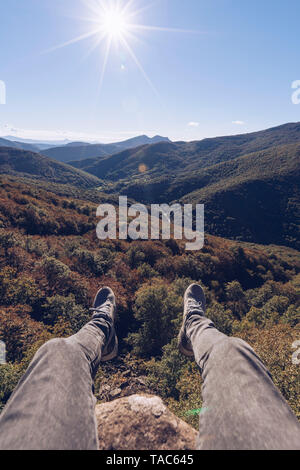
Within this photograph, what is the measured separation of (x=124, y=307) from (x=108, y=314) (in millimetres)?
4455

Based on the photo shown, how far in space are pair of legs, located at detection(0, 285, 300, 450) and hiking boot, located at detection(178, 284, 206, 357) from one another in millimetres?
1965

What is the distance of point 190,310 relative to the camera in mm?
4902

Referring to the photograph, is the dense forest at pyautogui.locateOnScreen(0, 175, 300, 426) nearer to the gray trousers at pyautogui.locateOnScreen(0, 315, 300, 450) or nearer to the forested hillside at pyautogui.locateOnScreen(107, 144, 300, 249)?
the gray trousers at pyautogui.locateOnScreen(0, 315, 300, 450)

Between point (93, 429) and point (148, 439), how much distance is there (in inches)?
44.0

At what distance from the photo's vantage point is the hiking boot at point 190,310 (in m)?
4.46

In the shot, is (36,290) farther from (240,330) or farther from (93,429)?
(240,330)

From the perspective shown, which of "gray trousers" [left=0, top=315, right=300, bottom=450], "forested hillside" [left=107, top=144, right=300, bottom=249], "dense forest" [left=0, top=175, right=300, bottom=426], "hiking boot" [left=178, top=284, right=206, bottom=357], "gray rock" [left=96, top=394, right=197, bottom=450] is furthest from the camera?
"forested hillside" [left=107, top=144, right=300, bottom=249]

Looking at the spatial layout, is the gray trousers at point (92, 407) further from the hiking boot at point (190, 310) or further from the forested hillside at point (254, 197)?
the forested hillside at point (254, 197)

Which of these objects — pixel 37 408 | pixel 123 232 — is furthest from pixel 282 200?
pixel 37 408

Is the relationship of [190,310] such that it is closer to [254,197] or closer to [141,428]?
[141,428]

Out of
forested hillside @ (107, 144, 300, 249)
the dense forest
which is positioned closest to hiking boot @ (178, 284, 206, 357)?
the dense forest

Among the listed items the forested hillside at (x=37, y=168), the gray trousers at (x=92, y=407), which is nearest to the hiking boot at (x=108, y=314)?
the gray trousers at (x=92, y=407)

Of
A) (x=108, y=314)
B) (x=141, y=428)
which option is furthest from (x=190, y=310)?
(x=141, y=428)

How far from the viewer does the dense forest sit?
546 cm
